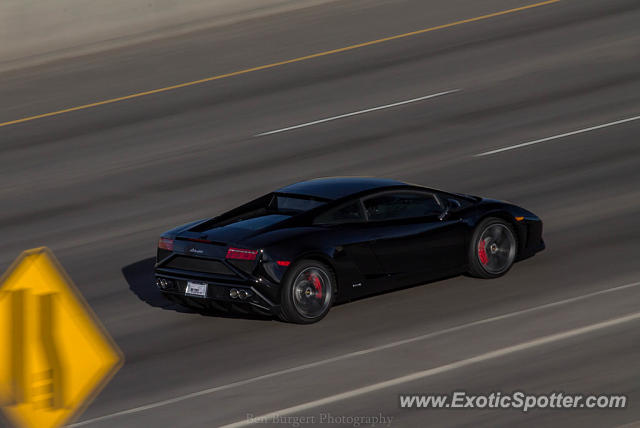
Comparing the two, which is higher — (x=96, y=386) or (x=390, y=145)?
(x=390, y=145)

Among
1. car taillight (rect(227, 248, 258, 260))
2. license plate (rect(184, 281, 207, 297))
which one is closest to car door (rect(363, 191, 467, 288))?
car taillight (rect(227, 248, 258, 260))

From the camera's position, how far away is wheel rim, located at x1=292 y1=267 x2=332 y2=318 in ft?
35.4

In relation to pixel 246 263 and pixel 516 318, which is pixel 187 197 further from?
pixel 516 318

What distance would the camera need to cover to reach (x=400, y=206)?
11750mm

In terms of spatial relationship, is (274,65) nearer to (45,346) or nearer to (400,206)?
(400,206)

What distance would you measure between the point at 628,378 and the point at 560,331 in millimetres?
1321

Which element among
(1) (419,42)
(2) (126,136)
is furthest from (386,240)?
(1) (419,42)

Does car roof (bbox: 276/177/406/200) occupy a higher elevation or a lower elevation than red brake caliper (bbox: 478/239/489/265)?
higher

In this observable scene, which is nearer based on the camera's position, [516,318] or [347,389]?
[347,389]

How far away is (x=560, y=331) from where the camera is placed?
33.0ft

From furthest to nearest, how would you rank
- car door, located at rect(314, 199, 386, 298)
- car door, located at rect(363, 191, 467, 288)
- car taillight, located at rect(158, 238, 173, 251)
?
car door, located at rect(363, 191, 467, 288)
car taillight, located at rect(158, 238, 173, 251)
car door, located at rect(314, 199, 386, 298)

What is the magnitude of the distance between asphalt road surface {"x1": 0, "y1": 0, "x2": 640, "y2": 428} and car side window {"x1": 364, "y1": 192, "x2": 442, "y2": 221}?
2.78ft

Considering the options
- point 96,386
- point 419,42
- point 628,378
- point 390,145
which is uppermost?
point 419,42

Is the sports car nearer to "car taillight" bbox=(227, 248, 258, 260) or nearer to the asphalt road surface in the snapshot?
"car taillight" bbox=(227, 248, 258, 260)
